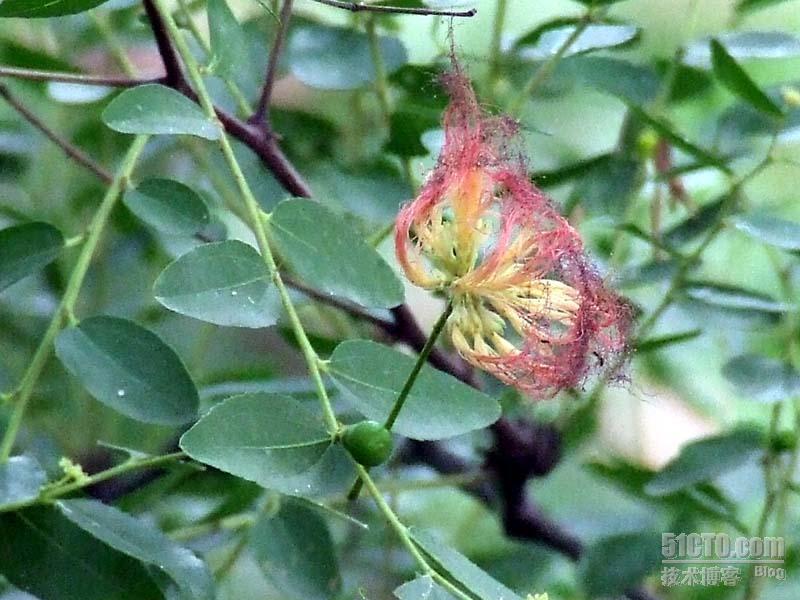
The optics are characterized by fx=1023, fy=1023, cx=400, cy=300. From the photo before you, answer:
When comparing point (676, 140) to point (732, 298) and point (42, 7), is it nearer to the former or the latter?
point (732, 298)

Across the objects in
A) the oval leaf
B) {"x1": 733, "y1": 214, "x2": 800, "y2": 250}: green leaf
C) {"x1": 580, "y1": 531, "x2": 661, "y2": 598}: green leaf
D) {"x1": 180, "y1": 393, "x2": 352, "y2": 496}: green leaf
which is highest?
the oval leaf

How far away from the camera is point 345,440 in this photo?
0.35 meters

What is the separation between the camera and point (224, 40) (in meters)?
0.45

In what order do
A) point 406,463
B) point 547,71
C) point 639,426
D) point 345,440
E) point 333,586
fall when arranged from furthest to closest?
point 639,426 < point 406,463 < point 547,71 < point 333,586 < point 345,440

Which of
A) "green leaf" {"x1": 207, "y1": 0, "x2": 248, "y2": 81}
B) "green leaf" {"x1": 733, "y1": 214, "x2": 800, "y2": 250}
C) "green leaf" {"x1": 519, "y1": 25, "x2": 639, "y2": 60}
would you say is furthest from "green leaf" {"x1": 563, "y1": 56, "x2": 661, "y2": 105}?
"green leaf" {"x1": 207, "y1": 0, "x2": 248, "y2": 81}

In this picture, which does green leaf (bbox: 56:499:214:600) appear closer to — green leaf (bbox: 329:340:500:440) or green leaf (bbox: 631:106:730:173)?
green leaf (bbox: 329:340:500:440)

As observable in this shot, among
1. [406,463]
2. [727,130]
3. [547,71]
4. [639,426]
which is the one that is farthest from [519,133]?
[639,426]

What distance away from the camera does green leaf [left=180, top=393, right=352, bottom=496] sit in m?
0.33

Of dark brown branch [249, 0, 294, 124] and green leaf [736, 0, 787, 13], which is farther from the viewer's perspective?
green leaf [736, 0, 787, 13]

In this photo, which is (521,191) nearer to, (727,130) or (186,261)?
(186,261)

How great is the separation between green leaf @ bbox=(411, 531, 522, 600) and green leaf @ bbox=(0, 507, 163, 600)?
12 centimetres

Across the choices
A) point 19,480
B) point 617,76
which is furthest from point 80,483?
Answer: point 617,76

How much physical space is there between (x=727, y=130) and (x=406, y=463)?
0.33m

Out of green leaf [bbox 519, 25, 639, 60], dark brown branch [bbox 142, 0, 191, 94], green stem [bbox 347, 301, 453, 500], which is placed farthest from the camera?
green leaf [bbox 519, 25, 639, 60]
